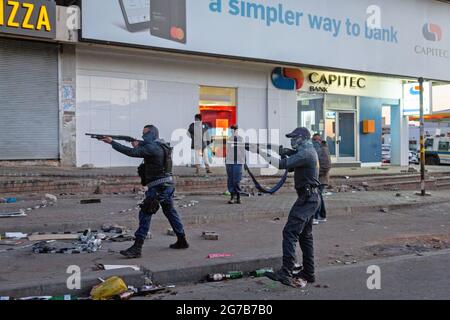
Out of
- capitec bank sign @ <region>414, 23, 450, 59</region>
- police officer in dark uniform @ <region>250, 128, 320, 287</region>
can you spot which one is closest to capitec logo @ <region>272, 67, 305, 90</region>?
capitec bank sign @ <region>414, 23, 450, 59</region>

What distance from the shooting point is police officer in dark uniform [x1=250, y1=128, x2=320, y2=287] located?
262 inches

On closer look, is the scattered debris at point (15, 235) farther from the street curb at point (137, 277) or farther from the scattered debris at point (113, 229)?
the street curb at point (137, 277)

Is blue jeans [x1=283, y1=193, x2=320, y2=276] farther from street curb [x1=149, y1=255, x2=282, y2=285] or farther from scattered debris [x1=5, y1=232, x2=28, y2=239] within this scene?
scattered debris [x1=5, y1=232, x2=28, y2=239]

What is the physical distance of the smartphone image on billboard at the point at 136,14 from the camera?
1507 centimetres

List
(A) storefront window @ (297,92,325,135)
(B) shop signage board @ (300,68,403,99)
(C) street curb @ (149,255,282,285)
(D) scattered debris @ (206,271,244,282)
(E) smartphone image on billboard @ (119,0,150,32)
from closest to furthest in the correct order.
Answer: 1. (C) street curb @ (149,255,282,285)
2. (D) scattered debris @ (206,271,244,282)
3. (E) smartphone image on billboard @ (119,0,150,32)
4. (B) shop signage board @ (300,68,403,99)
5. (A) storefront window @ (297,92,325,135)

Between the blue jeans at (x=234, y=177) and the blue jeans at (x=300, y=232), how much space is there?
5575 mm

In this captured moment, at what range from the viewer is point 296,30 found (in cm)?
1911

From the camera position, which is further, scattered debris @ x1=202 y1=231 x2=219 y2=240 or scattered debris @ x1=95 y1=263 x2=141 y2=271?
scattered debris @ x1=202 y1=231 x2=219 y2=240

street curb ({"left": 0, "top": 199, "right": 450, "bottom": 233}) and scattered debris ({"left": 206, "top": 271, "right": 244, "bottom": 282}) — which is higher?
street curb ({"left": 0, "top": 199, "right": 450, "bottom": 233})

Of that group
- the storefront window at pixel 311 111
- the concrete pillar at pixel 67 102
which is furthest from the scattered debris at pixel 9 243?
the storefront window at pixel 311 111

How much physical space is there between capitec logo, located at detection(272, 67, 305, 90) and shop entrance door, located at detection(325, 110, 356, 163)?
238 centimetres

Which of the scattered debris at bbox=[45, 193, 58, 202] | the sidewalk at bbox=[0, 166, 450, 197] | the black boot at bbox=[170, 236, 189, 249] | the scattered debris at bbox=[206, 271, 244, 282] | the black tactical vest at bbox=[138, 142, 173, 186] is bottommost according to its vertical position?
the scattered debris at bbox=[206, 271, 244, 282]

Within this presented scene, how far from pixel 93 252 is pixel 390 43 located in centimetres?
1772

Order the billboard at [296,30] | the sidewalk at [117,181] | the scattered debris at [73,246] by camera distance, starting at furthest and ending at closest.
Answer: the billboard at [296,30]
the sidewalk at [117,181]
the scattered debris at [73,246]
